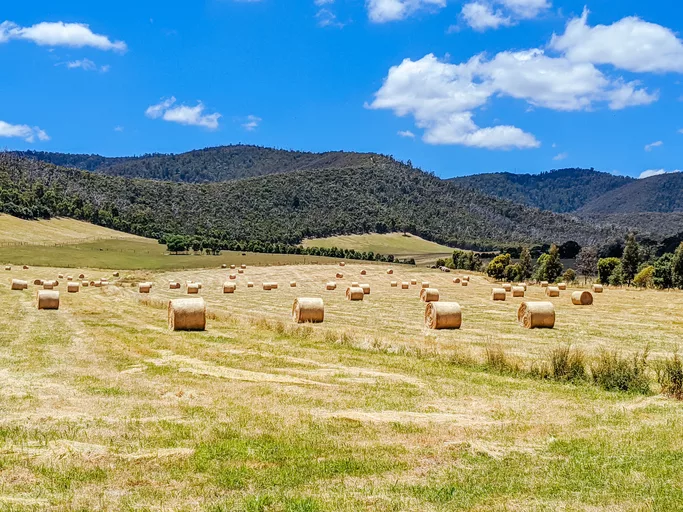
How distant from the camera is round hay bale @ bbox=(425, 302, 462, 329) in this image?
26250mm

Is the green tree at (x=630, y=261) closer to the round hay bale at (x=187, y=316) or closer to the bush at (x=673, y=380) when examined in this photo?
the round hay bale at (x=187, y=316)

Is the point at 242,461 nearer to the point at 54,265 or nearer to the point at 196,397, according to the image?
the point at 196,397

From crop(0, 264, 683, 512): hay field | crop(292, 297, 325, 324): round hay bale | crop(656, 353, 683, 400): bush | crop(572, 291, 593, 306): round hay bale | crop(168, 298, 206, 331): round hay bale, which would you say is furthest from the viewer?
crop(572, 291, 593, 306): round hay bale

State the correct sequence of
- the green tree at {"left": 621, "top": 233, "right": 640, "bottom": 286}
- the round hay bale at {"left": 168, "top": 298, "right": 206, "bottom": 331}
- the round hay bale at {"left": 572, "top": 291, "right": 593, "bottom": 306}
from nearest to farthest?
the round hay bale at {"left": 168, "top": 298, "right": 206, "bottom": 331} < the round hay bale at {"left": 572, "top": 291, "right": 593, "bottom": 306} < the green tree at {"left": 621, "top": 233, "right": 640, "bottom": 286}

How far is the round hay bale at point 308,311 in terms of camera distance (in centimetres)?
2798

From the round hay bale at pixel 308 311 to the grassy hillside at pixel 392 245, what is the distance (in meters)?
112

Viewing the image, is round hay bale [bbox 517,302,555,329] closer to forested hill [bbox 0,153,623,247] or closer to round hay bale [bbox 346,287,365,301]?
round hay bale [bbox 346,287,365,301]

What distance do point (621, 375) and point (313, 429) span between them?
767cm

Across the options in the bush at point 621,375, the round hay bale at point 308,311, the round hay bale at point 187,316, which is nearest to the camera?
the bush at point 621,375

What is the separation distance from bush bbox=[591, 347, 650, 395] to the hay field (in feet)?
1.75

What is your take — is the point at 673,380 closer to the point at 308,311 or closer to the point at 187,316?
the point at 187,316

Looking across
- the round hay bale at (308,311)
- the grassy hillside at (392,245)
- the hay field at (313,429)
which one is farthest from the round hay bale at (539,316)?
the grassy hillside at (392,245)

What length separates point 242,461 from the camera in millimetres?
9312

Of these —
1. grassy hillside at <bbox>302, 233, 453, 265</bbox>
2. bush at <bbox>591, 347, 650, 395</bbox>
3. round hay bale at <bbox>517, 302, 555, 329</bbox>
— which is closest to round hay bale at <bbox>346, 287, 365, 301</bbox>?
round hay bale at <bbox>517, 302, 555, 329</bbox>
